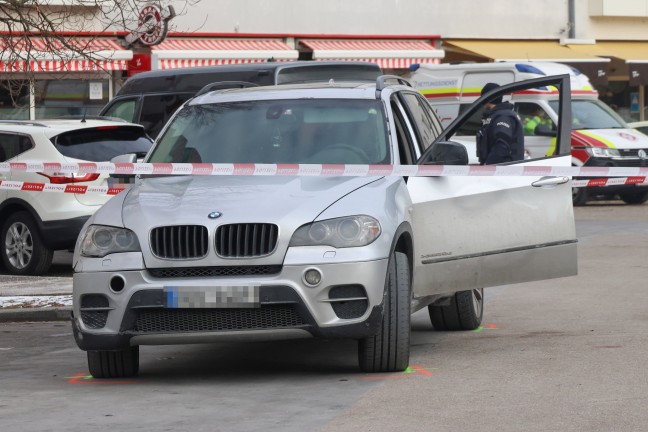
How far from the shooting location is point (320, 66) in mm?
17953

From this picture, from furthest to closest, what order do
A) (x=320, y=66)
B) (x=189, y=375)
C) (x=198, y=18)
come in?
(x=198, y=18), (x=320, y=66), (x=189, y=375)

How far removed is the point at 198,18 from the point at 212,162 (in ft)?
76.0

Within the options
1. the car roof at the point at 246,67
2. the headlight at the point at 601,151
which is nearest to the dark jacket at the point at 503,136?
the car roof at the point at 246,67

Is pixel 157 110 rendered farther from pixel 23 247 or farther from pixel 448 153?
pixel 448 153

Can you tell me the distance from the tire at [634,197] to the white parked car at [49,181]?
12.9 meters

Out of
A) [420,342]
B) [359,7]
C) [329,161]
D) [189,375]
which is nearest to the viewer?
[189,375]

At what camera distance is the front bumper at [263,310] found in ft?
25.1

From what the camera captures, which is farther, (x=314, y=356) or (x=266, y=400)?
(x=314, y=356)

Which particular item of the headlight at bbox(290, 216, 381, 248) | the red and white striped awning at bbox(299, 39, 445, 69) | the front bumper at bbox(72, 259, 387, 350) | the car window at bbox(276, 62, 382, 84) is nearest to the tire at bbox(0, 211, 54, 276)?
the car window at bbox(276, 62, 382, 84)

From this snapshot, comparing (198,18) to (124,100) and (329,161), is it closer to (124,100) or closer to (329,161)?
(124,100)

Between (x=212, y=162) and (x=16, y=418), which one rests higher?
(x=212, y=162)

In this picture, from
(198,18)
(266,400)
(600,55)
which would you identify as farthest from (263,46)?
(266,400)

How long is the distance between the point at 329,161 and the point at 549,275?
1.51m

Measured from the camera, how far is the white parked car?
14648 millimetres
